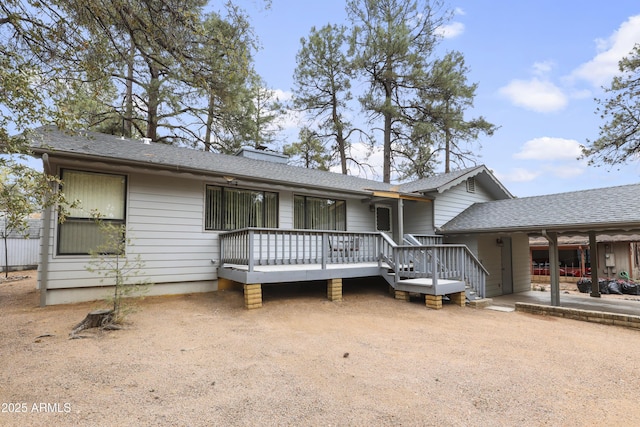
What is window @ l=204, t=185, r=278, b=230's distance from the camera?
860cm

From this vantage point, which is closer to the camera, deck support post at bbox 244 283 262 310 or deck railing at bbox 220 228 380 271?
deck support post at bbox 244 283 262 310

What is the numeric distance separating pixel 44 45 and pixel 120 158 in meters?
2.30

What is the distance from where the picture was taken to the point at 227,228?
8.78 meters

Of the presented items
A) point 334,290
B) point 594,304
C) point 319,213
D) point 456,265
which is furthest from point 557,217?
point 319,213

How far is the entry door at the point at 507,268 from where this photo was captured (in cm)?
1204

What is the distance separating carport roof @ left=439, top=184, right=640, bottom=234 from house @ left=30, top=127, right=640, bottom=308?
0.23 feet

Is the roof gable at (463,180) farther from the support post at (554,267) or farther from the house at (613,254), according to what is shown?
the house at (613,254)

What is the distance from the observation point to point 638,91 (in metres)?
12.8

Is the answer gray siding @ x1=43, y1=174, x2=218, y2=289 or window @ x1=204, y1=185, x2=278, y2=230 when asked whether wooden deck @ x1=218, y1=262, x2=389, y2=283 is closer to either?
gray siding @ x1=43, y1=174, x2=218, y2=289

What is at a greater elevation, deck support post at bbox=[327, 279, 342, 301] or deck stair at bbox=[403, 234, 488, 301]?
deck stair at bbox=[403, 234, 488, 301]

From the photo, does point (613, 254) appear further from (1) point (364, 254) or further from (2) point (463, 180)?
(1) point (364, 254)

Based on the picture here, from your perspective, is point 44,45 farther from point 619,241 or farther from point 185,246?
point 619,241

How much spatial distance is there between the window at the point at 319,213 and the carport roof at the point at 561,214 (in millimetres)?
3419

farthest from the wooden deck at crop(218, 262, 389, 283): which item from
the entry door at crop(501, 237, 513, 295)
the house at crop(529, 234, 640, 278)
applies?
the house at crop(529, 234, 640, 278)
